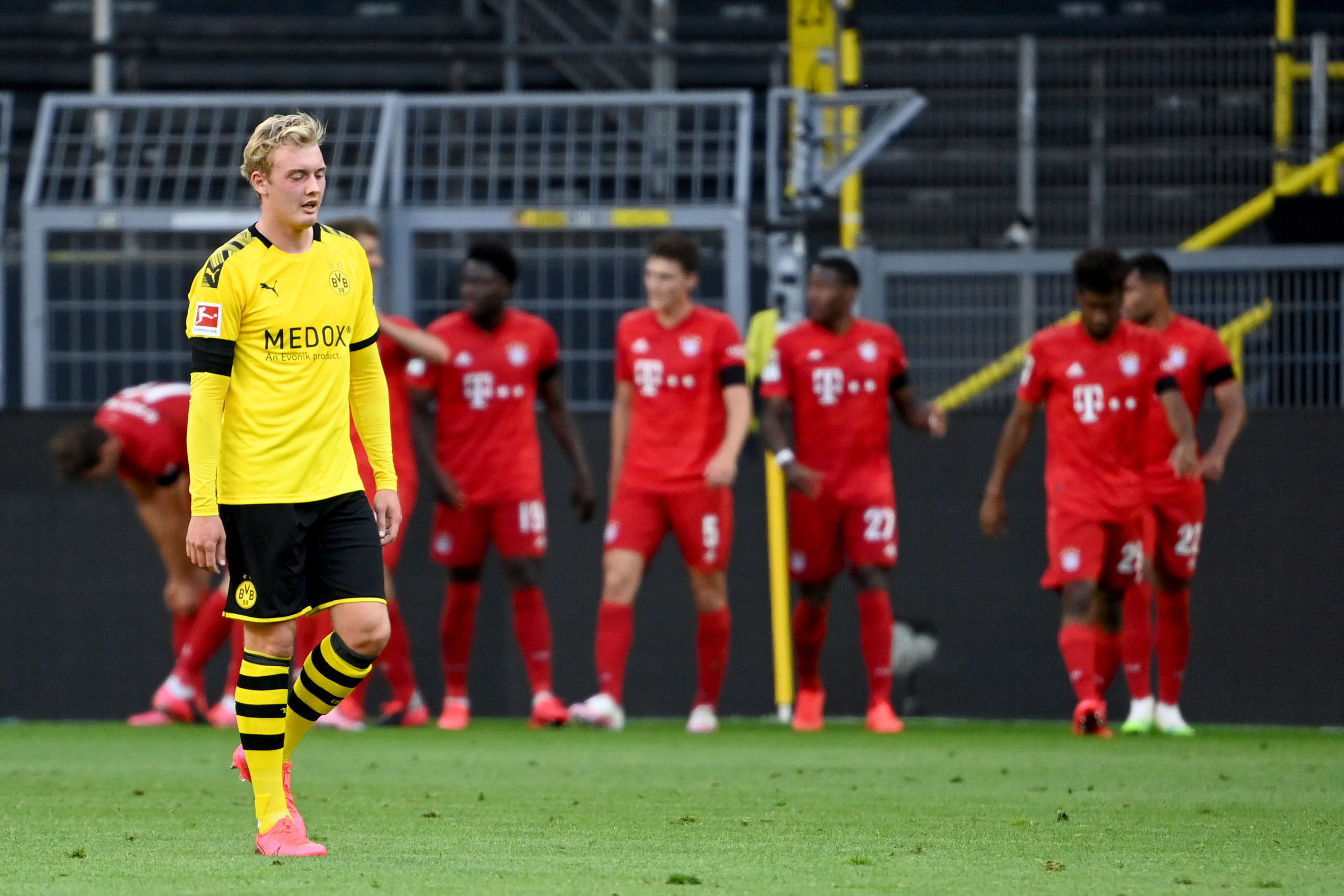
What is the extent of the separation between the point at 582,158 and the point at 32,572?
361 cm

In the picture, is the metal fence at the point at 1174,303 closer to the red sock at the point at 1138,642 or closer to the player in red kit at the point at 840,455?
the player in red kit at the point at 840,455

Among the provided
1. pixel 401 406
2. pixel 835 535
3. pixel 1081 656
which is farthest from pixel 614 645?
pixel 1081 656

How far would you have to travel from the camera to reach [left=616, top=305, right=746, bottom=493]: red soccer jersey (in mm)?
9430

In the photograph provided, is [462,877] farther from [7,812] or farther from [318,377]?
[7,812]

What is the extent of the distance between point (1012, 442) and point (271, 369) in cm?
483

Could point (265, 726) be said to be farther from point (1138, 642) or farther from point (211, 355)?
point (1138, 642)

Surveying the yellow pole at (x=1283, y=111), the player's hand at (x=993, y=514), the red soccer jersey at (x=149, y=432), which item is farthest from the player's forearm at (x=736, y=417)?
the yellow pole at (x=1283, y=111)

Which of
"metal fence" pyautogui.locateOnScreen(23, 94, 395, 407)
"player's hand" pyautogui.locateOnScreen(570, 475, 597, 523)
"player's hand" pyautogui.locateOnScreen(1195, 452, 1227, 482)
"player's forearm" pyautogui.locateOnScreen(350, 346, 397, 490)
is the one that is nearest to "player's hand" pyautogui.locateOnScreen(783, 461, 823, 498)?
"player's hand" pyautogui.locateOnScreen(570, 475, 597, 523)

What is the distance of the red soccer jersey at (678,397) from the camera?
371 inches

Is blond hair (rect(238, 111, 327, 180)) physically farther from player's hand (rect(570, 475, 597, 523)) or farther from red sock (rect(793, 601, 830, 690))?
red sock (rect(793, 601, 830, 690))

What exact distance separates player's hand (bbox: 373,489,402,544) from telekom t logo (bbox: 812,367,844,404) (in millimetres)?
4403

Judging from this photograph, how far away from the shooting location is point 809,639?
9609mm

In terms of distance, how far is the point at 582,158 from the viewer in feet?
36.0

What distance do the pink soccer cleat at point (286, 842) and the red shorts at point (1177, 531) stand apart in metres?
5.27
